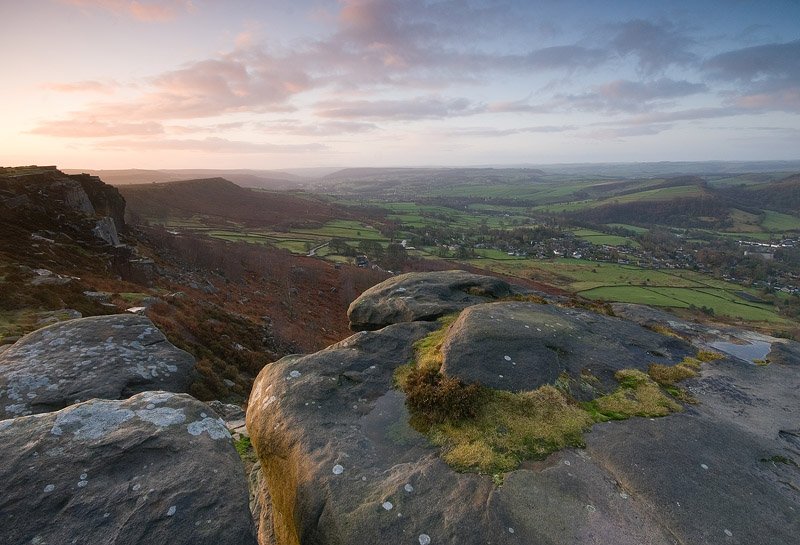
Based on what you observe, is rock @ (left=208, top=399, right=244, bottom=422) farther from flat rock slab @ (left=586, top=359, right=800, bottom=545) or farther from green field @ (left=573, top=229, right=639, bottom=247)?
green field @ (left=573, top=229, right=639, bottom=247)

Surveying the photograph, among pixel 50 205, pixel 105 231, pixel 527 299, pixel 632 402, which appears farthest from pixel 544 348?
pixel 50 205

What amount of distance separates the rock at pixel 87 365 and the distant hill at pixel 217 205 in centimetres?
12217

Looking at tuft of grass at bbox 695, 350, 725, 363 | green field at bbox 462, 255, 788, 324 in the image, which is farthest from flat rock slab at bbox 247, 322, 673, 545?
green field at bbox 462, 255, 788, 324

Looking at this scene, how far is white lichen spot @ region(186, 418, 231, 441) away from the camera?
7988 millimetres

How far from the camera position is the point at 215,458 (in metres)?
7.45

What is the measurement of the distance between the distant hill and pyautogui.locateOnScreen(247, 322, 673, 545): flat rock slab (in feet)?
429

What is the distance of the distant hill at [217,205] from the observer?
12962cm

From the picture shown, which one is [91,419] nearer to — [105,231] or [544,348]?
[544,348]

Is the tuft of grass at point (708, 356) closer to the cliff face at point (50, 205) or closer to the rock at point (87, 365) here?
the rock at point (87, 365)

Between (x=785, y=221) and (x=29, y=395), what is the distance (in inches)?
10166

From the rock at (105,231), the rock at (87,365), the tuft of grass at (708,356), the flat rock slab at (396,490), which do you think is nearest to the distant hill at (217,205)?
the rock at (105,231)

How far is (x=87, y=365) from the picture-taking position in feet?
38.1

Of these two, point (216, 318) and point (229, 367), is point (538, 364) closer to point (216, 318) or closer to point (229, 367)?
point (229, 367)

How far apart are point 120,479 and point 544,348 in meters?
10.9
